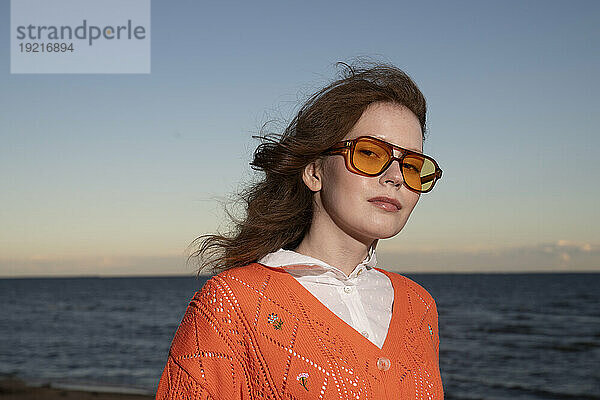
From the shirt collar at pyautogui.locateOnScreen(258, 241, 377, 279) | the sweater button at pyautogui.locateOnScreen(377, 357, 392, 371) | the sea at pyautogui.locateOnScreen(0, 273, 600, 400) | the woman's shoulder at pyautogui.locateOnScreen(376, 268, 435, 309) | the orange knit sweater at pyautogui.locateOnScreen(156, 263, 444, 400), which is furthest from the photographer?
the sea at pyautogui.locateOnScreen(0, 273, 600, 400)

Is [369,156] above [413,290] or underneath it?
above

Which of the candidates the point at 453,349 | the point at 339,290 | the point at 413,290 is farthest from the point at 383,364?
the point at 453,349

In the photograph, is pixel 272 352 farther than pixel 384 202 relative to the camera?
No

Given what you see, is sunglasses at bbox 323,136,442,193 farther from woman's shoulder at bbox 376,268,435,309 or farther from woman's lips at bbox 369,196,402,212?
woman's shoulder at bbox 376,268,435,309

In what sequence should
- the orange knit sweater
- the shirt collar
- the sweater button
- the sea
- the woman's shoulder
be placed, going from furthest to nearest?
the sea, the woman's shoulder, the shirt collar, the sweater button, the orange knit sweater

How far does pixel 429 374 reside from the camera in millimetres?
2342

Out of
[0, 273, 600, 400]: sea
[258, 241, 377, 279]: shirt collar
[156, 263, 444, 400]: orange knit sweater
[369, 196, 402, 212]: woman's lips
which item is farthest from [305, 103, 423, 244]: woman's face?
[0, 273, 600, 400]: sea

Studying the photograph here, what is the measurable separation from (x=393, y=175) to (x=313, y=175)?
12.5 inches

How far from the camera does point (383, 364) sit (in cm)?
216

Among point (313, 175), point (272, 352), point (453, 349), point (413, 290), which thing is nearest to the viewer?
point (272, 352)

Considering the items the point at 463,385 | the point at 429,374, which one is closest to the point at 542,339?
the point at 463,385

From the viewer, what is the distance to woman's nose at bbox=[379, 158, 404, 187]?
2.19 m

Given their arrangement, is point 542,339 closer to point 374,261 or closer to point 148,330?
point 148,330

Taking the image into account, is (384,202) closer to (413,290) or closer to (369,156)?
(369,156)
